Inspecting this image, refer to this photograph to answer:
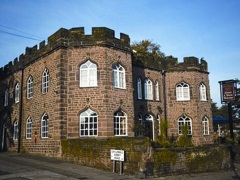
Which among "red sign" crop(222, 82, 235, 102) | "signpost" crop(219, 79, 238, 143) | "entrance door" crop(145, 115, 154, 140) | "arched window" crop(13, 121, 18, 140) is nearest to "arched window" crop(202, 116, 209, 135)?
"entrance door" crop(145, 115, 154, 140)

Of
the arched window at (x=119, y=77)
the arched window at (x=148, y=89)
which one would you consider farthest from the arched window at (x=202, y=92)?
the arched window at (x=119, y=77)

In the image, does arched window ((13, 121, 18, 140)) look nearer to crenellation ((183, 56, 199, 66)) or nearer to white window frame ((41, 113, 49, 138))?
white window frame ((41, 113, 49, 138))

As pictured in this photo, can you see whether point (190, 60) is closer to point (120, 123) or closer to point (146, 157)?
point (120, 123)

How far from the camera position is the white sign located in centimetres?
1205

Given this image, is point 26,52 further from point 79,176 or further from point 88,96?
point 79,176

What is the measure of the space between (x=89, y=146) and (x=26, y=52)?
37.3 ft

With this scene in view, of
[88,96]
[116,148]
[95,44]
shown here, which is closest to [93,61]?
[95,44]

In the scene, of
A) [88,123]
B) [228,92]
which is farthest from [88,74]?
[228,92]

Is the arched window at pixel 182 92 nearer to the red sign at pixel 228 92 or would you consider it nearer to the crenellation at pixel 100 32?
the red sign at pixel 228 92

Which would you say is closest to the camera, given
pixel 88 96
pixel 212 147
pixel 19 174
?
pixel 19 174

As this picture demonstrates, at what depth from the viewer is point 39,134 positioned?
17.7 meters

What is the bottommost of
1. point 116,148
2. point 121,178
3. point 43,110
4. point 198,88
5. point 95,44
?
point 121,178

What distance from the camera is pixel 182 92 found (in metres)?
24.1

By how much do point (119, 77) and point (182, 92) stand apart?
30.0ft
